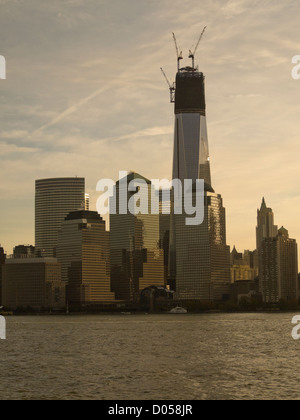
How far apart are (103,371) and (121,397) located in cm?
2169

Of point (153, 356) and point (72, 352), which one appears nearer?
point (153, 356)
